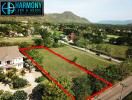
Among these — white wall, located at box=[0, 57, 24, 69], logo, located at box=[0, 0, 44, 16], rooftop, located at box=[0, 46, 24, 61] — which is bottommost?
white wall, located at box=[0, 57, 24, 69]

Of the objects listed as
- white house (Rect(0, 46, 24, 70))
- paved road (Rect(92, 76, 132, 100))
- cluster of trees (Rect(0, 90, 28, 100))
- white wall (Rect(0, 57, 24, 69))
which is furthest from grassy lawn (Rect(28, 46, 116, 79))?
cluster of trees (Rect(0, 90, 28, 100))

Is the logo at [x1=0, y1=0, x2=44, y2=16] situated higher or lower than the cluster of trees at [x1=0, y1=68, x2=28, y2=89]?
higher

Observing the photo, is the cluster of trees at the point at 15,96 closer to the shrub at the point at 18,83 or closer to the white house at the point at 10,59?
the shrub at the point at 18,83

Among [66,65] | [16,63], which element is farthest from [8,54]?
[66,65]

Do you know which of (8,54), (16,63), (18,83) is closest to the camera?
(18,83)

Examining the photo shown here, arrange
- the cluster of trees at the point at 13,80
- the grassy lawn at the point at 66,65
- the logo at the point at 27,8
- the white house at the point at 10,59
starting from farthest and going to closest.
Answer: the grassy lawn at the point at 66,65, the white house at the point at 10,59, the cluster of trees at the point at 13,80, the logo at the point at 27,8

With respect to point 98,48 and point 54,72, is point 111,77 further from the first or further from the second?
point 98,48

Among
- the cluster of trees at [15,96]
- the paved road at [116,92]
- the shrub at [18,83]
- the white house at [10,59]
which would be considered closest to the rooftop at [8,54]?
the white house at [10,59]

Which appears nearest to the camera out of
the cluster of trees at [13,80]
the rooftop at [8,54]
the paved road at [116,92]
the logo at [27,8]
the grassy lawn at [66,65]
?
the logo at [27,8]

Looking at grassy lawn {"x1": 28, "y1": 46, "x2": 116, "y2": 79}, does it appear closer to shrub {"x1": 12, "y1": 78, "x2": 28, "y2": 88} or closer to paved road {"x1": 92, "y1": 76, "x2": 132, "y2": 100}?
paved road {"x1": 92, "y1": 76, "x2": 132, "y2": 100}

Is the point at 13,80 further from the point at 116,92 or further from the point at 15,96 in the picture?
the point at 116,92
